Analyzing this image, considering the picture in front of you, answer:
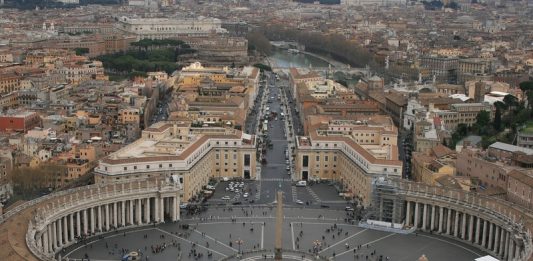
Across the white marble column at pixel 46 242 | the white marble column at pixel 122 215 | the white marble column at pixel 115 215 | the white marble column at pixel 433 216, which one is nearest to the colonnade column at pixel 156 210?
the white marble column at pixel 122 215

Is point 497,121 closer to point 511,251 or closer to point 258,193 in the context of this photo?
point 258,193

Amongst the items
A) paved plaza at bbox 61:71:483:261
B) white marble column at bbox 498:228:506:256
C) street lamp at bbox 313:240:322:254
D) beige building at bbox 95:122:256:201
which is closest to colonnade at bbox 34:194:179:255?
paved plaza at bbox 61:71:483:261

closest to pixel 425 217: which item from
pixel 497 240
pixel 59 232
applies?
pixel 497 240

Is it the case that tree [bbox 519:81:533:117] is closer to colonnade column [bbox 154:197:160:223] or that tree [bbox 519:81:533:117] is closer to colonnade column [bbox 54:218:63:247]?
colonnade column [bbox 154:197:160:223]

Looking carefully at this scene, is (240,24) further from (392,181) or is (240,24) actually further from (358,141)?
(392,181)

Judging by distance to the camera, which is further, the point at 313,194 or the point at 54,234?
the point at 313,194

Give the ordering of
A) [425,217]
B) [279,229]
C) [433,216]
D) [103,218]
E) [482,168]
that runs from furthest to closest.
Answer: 1. [482,168]
2. [425,217]
3. [433,216]
4. [103,218]
5. [279,229]
